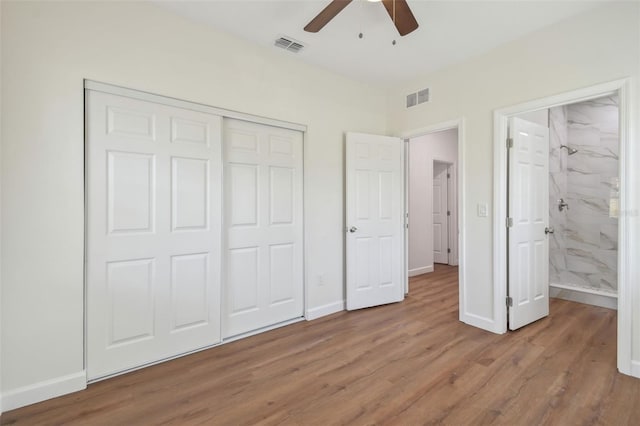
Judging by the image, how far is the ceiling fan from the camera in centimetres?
182

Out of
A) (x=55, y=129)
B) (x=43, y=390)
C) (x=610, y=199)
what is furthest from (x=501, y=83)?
(x=43, y=390)

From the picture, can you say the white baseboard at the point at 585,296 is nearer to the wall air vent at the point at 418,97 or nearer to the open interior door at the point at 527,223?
the open interior door at the point at 527,223

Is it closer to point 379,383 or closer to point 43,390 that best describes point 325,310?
point 379,383

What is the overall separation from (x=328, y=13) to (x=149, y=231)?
1997 millimetres

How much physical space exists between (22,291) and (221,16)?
2.37 m

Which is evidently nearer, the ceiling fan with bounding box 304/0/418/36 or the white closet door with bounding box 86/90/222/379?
the ceiling fan with bounding box 304/0/418/36

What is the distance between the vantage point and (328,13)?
194 cm

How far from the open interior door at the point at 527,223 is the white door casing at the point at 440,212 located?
2.91 metres

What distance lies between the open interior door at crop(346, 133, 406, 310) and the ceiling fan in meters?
1.44

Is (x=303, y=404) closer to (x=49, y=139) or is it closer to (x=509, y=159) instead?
(x=49, y=139)

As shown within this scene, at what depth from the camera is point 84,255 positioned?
2.02 meters

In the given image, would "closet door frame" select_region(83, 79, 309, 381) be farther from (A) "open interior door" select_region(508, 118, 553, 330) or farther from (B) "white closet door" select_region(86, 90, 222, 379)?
(A) "open interior door" select_region(508, 118, 553, 330)

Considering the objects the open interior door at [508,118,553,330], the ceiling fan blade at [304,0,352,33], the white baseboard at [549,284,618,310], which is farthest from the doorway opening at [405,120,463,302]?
the ceiling fan blade at [304,0,352,33]

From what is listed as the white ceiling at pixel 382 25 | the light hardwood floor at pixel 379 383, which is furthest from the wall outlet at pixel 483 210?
the white ceiling at pixel 382 25
